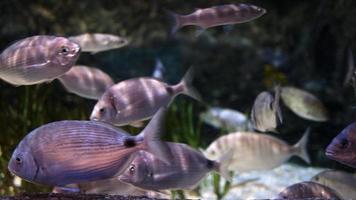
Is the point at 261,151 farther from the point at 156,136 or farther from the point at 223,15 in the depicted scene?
the point at 156,136

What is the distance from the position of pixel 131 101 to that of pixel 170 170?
662 mm

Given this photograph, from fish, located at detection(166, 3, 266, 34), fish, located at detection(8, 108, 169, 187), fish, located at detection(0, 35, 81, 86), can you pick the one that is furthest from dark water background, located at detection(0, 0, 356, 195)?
fish, located at detection(8, 108, 169, 187)

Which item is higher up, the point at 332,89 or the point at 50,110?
the point at 50,110

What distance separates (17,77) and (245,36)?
7516mm

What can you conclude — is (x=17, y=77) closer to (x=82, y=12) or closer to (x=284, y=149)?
(x=284, y=149)

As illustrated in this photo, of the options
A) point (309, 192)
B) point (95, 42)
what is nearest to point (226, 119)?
point (95, 42)

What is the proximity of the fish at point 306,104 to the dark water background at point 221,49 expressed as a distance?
2355 millimetres

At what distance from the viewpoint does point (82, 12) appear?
9.77m

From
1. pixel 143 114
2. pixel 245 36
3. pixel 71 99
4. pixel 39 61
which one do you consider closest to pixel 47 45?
pixel 39 61

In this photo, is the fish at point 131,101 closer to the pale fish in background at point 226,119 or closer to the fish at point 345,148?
the fish at point 345,148

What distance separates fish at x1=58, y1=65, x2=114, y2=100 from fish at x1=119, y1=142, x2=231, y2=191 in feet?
3.92

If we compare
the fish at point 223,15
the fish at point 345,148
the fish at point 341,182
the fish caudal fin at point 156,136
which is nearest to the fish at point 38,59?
the fish caudal fin at point 156,136

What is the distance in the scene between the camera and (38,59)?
10.8ft

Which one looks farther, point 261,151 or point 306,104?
point 306,104
